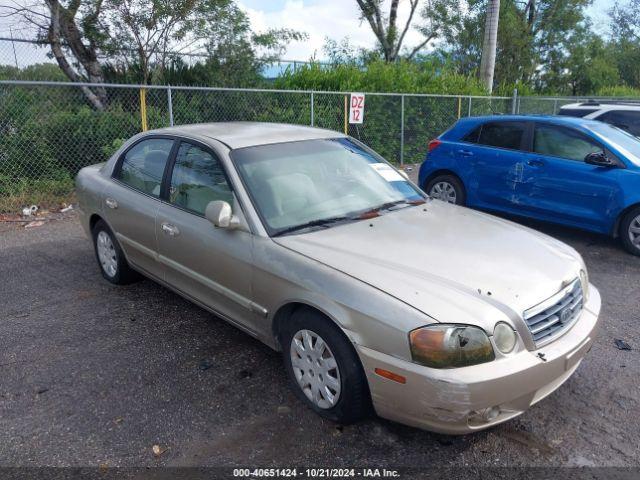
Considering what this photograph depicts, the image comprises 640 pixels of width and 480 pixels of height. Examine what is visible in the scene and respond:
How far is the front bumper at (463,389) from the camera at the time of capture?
8.02 feet

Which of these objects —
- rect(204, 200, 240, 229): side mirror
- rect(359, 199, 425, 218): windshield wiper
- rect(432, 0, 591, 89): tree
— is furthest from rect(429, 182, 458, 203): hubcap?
rect(432, 0, 591, 89): tree

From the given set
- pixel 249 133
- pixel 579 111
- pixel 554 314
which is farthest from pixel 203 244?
pixel 579 111

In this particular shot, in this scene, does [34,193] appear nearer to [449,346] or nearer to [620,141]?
[449,346]

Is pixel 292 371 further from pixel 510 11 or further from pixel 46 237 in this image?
pixel 510 11

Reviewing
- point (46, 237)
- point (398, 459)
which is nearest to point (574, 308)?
point (398, 459)

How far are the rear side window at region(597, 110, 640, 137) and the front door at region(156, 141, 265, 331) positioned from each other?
325 inches

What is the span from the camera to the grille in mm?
2709

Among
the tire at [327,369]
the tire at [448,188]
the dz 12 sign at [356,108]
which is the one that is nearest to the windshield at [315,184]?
the tire at [327,369]

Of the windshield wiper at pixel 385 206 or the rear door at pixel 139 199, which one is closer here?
the windshield wiper at pixel 385 206

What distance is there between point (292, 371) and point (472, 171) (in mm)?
5272

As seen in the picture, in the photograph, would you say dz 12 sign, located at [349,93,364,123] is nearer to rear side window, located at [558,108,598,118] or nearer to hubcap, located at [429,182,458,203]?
hubcap, located at [429,182,458,203]

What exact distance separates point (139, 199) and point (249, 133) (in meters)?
1.10

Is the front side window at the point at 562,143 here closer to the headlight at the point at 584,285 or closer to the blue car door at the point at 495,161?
the blue car door at the point at 495,161

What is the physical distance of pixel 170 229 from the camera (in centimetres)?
392
